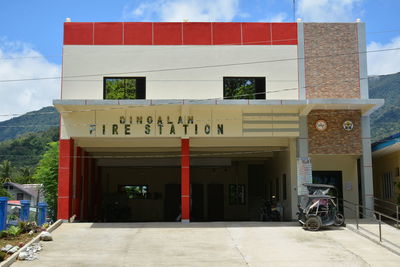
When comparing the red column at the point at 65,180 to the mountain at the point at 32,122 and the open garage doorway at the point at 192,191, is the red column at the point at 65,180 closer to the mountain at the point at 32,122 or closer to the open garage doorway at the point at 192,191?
the open garage doorway at the point at 192,191

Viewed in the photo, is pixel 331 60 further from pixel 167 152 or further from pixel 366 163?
pixel 167 152

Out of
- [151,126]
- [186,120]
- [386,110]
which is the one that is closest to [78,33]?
[151,126]

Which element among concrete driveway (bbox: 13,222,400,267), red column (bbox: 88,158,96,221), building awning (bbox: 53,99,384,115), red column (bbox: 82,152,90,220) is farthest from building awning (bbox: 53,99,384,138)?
red column (bbox: 88,158,96,221)

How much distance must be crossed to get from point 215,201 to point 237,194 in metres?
1.62

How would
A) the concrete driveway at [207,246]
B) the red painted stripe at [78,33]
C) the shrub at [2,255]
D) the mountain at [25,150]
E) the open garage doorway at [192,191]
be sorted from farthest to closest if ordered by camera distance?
the mountain at [25,150] < the open garage doorway at [192,191] < the red painted stripe at [78,33] < the concrete driveway at [207,246] < the shrub at [2,255]

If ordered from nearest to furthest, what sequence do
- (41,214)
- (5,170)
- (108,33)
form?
(41,214) < (108,33) < (5,170)

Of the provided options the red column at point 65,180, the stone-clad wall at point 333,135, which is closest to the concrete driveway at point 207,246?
the red column at point 65,180

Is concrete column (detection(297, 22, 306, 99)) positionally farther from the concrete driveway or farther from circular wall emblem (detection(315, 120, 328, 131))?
the concrete driveway

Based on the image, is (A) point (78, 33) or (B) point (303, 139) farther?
(A) point (78, 33)

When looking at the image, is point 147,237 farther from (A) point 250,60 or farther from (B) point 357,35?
(B) point 357,35

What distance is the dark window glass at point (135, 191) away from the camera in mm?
35812

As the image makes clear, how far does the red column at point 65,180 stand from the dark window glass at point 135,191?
44.9 feet

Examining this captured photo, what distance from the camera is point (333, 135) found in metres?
22.4

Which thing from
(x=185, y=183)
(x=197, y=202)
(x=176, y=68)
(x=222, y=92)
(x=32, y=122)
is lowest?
(x=197, y=202)
